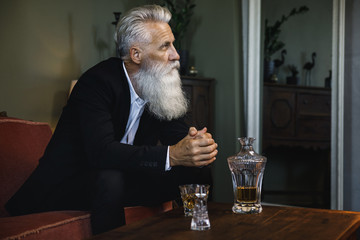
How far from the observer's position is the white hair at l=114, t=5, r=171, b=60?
2.15 m

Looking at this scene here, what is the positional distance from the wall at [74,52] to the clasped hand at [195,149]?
2183 millimetres

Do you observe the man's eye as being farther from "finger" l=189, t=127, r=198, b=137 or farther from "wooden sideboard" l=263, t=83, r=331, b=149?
"wooden sideboard" l=263, t=83, r=331, b=149

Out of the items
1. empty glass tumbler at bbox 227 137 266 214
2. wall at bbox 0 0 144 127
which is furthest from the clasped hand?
wall at bbox 0 0 144 127

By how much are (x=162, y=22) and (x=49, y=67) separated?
5.99 feet

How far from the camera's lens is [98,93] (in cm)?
187

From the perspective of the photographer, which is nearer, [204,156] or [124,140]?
[204,156]

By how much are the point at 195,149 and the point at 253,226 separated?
40cm

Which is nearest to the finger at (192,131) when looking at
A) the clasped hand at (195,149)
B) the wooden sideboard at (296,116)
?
the clasped hand at (195,149)

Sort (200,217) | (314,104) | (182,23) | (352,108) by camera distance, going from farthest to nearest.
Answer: (182,23), (314,104), (352,108), (200,217)

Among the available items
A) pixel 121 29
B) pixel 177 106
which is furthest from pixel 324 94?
pixel 121 29

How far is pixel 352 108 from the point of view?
10.3ft

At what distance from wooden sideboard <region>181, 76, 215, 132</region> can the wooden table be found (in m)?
2.39

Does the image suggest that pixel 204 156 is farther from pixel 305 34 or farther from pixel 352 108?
pixel 305 34

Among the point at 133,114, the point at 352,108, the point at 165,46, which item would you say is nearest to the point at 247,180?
the point at 133,114
